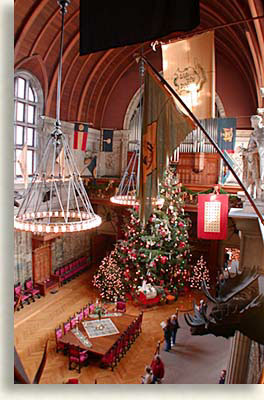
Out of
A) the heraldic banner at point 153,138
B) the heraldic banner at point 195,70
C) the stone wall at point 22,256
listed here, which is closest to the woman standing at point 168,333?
the heraldic banner at point 153,138

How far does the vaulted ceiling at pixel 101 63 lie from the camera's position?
942cm

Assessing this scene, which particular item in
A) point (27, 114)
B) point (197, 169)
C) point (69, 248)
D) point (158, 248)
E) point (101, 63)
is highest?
point (101, 63)

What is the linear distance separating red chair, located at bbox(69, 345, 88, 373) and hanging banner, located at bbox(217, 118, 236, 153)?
7.69 meters

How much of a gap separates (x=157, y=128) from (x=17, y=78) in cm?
795

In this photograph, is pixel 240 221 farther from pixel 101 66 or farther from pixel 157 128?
pixel 101 66

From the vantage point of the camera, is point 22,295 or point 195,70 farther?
point 22,295

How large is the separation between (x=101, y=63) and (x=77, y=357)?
10702mm

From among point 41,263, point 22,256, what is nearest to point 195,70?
point 22,256

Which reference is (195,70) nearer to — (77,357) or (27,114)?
(77,357)

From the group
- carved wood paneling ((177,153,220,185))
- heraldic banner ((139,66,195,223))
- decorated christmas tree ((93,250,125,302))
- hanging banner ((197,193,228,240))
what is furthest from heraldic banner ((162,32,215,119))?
carved wood paneling ((177,153,220,185))

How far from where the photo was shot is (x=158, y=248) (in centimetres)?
1171

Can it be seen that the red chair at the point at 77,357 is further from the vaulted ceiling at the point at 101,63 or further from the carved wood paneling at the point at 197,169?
the carved wood paneling at the point at 197,169

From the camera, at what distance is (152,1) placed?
3.99 m

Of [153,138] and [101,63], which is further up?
[101,63]
